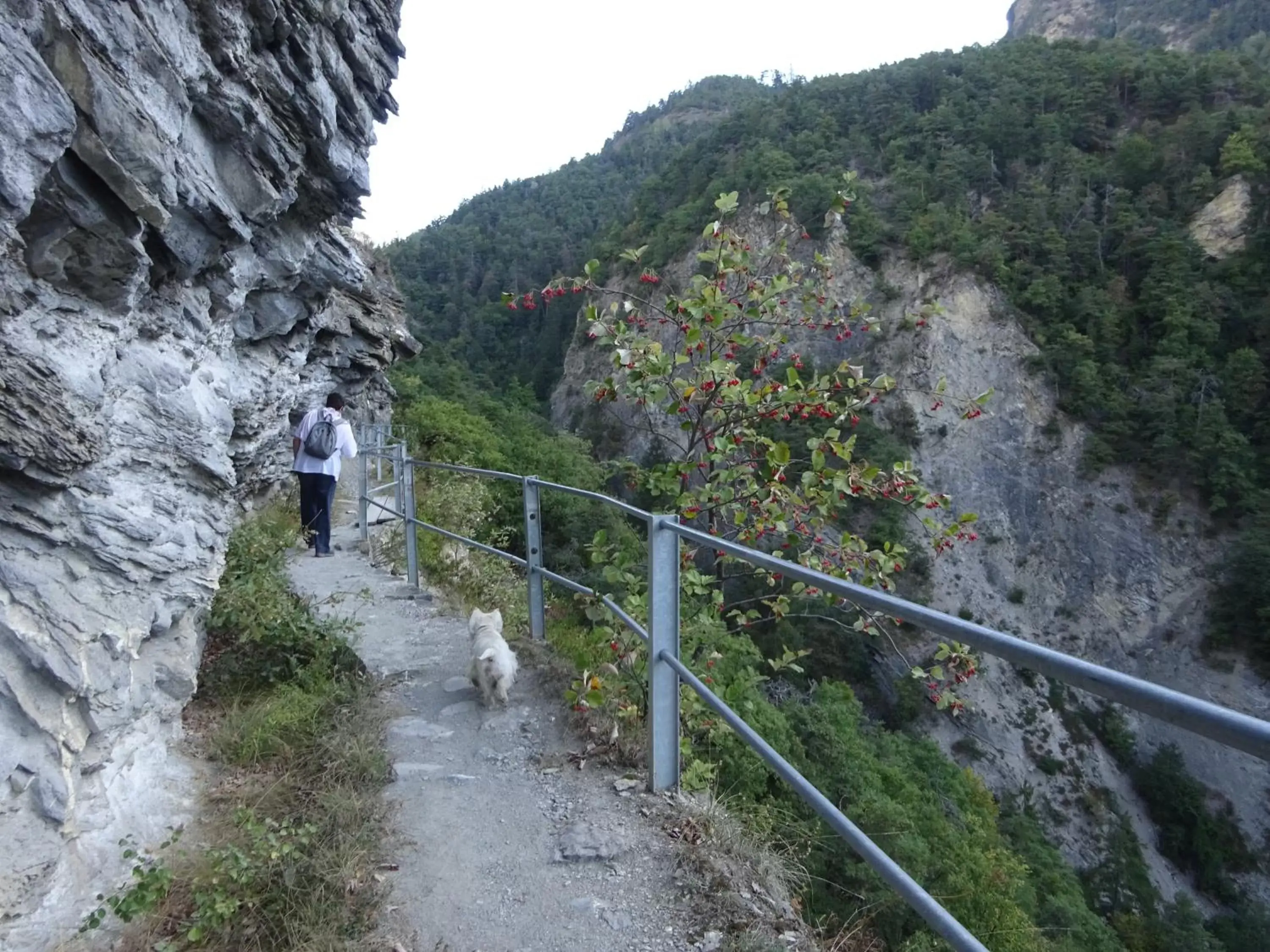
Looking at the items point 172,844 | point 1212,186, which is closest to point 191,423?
point 172,844

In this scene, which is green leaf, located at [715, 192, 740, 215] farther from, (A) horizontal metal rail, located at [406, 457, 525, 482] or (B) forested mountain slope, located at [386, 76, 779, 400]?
(B) forested mountain slope, located at [386, 76, 779, 400]

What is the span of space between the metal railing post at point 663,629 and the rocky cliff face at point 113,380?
71.9 inches

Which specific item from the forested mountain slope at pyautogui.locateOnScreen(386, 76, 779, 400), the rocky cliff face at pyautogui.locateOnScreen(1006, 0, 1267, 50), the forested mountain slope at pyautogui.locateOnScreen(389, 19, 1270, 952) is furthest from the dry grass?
the rocky cliff face at pyautogui.locateOnScreen(1006, 0, 1267, 50)

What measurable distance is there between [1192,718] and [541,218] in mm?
100498

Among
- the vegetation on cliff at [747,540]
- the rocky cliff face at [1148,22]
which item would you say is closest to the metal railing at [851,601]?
the vegetation on cliff at [747,540]

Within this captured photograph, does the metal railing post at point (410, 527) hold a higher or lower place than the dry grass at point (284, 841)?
higher

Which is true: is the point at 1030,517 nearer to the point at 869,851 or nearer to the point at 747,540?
the point at 747,540

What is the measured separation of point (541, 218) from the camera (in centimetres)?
9544

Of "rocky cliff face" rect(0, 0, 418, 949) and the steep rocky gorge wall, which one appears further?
the steep rocky gorge wall

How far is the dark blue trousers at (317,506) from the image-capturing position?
7.26m

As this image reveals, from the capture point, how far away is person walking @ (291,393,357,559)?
7102 millimetres

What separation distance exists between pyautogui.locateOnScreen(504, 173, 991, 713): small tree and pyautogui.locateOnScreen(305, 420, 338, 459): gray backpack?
10.7ft

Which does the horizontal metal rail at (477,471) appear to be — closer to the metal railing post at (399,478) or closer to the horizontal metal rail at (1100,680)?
the metal railing post at (399,478)

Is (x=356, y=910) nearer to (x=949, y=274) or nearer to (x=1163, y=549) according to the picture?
(x=1163, y=549)
